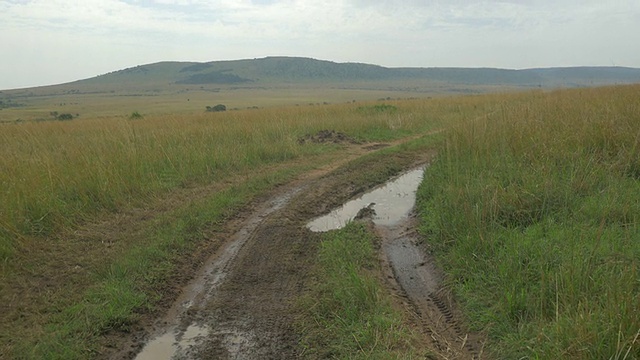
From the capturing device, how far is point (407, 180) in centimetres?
945

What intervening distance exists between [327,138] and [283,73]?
151 meters

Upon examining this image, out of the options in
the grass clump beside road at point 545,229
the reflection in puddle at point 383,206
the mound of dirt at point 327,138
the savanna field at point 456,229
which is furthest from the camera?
the mound of dirt at point 327,138

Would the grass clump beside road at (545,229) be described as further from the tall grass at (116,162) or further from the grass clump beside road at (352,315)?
the tall grass at (116,162)

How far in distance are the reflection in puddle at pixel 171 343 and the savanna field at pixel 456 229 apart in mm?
341

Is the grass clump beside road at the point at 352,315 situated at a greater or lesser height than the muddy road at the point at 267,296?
greater

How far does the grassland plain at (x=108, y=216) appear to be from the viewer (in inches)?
161

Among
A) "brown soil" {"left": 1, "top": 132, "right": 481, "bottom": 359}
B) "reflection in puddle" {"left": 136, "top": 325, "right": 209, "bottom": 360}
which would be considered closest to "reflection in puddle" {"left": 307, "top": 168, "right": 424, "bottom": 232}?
"brown soil" {"left": 1, "top": 132, "right": 481, "bottom": 359}

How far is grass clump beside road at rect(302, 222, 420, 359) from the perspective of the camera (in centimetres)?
339

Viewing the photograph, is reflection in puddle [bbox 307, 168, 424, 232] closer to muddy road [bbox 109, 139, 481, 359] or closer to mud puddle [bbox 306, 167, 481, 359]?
mud puddle [bbox 306, 167, 481, 359]

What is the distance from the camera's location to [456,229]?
514 centimetres

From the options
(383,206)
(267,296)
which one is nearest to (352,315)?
(267,296)

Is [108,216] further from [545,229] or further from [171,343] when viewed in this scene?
[545,229]

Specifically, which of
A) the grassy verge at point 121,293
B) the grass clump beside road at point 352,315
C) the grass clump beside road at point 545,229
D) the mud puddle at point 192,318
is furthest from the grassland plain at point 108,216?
the grass clump beside road at point 545,229

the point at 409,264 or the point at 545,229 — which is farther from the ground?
the point at 545,229
